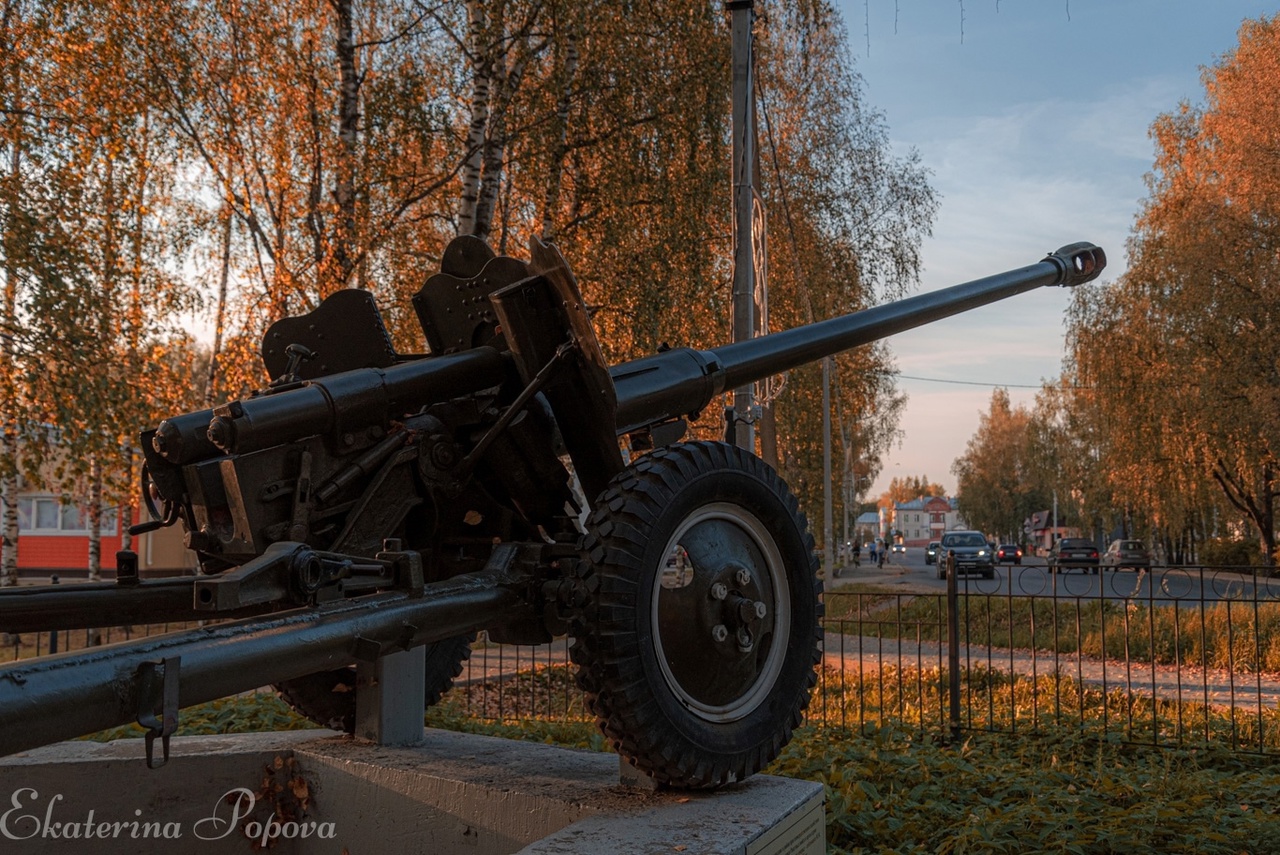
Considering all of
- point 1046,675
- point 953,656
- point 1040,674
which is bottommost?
point 1040,674

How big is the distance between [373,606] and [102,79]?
11595 millimetres

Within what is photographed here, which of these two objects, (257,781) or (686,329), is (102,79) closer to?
(686,329)

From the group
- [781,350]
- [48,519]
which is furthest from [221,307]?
[48,519]

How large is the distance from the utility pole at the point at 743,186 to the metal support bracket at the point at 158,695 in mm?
5733

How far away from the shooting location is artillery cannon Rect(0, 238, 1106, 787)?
2480mm

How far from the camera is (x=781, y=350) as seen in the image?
3.71 m

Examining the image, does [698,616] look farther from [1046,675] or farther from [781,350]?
[1046,675]

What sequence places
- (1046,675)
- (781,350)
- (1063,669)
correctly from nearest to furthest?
1. (781,350)
2. (1046,675)
3. (1063,669)

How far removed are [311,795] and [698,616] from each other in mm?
1605

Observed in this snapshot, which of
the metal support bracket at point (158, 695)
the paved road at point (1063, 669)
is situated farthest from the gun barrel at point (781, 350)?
the paved road at point (1063, 669)

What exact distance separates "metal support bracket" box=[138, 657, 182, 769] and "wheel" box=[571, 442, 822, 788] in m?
0.93

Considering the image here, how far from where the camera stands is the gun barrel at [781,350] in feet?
10.4

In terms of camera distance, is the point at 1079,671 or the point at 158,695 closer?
the point at 158,695

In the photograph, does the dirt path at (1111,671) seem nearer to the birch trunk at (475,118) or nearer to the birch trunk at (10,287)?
the birch trunk at (475,118)
